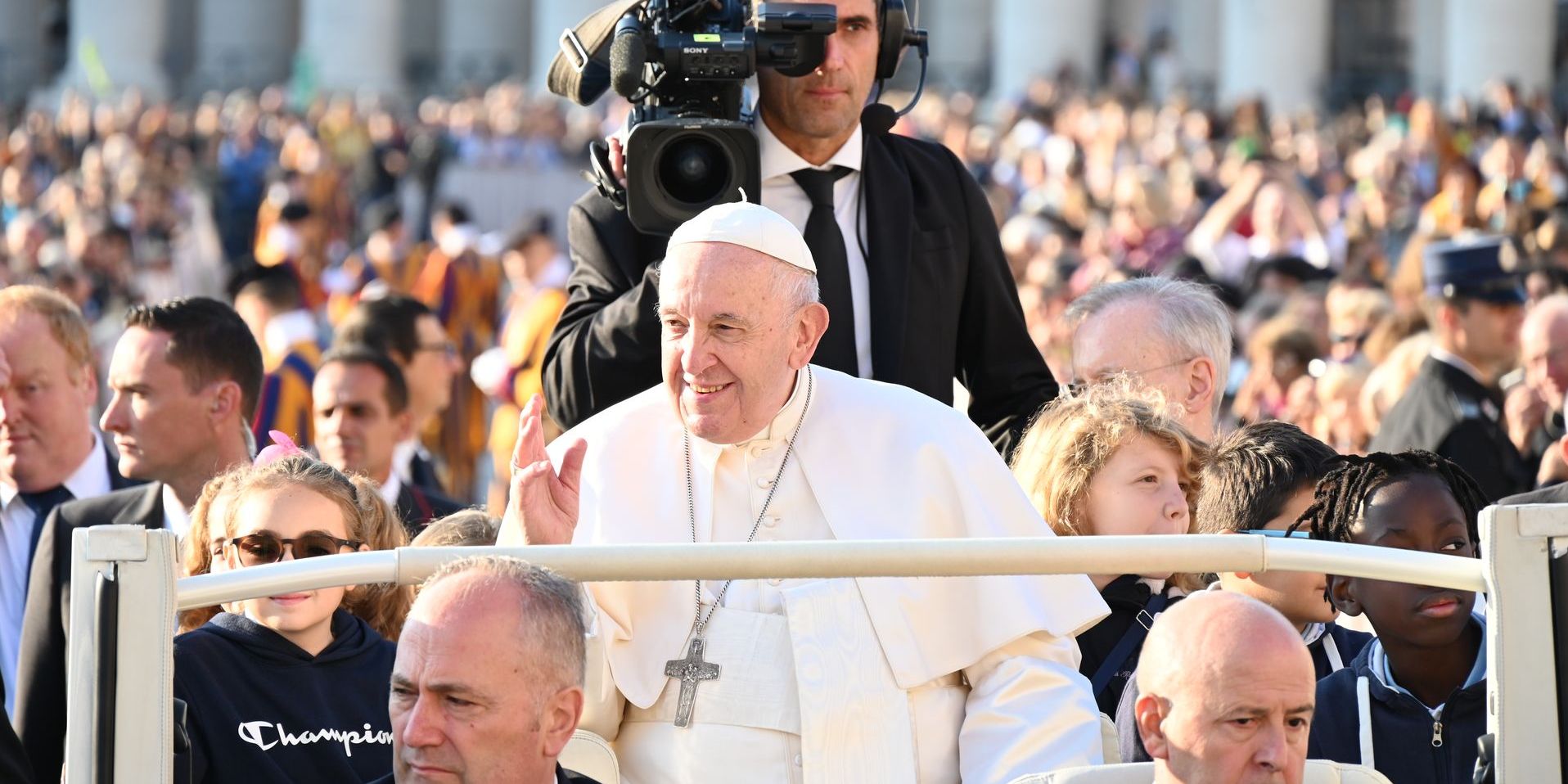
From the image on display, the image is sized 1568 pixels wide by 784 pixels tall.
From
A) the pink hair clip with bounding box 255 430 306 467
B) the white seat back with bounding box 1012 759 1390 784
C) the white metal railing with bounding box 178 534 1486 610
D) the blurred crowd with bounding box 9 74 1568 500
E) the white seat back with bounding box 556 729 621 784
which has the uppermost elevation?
the white metal railing with bounding box 178 534 1486 610

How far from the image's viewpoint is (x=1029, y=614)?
176 inches

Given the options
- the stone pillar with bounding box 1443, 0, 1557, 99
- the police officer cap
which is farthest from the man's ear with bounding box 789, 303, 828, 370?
the stone pillar with bounding box 1443, 0, 1557, 99

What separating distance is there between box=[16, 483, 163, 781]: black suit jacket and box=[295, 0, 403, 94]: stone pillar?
40220 millimetres

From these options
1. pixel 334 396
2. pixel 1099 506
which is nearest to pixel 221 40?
pixel 334 396

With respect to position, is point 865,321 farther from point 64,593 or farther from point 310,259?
point 310,259

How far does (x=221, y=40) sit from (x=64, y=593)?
48.4 meters

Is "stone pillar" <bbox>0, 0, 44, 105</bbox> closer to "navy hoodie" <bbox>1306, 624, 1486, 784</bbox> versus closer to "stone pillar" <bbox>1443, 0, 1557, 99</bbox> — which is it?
"stone pillar" <bbox>1443, 0, 1557, 99</bbox>

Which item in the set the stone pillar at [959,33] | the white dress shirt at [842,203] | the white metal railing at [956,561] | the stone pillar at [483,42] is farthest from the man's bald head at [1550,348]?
the stone pillar at [483,42]

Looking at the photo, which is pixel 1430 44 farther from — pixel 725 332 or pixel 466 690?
pixel 466 690

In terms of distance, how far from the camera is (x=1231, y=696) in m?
3.61

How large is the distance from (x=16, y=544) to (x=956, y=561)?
13.0 ft

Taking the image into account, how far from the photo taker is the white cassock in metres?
4.39

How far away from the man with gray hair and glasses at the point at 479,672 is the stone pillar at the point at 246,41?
48633 millimetres

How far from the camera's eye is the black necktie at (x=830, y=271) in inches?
220
